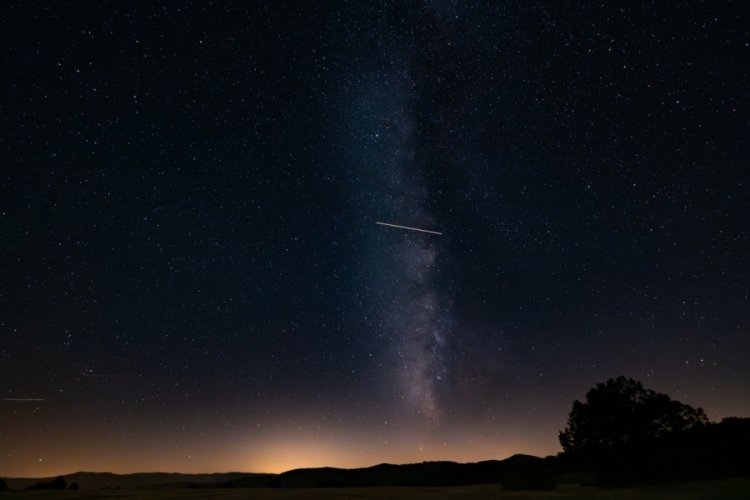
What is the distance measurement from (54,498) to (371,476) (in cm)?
3301

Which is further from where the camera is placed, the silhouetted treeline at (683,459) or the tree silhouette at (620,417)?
the tree silhouette at (620,417)

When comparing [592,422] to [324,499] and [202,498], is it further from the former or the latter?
[202,498]

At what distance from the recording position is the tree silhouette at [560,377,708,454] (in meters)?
28.9

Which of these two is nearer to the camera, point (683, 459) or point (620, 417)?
point (683, 459)

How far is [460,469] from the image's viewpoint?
3775cm

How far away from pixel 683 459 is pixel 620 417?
1060cm

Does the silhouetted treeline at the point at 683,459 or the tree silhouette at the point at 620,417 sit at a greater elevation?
the tree silhouette at the point at 620,417

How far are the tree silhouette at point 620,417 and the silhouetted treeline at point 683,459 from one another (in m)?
5.33

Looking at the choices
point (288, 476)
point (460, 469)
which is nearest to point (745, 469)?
point (460, 469)

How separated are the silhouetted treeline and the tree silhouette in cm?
533

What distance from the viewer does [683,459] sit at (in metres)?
19.6

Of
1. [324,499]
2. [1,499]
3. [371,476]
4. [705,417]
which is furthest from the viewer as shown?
[371,476]

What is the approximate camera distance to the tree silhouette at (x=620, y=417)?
2886cm

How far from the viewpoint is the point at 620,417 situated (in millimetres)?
29844
